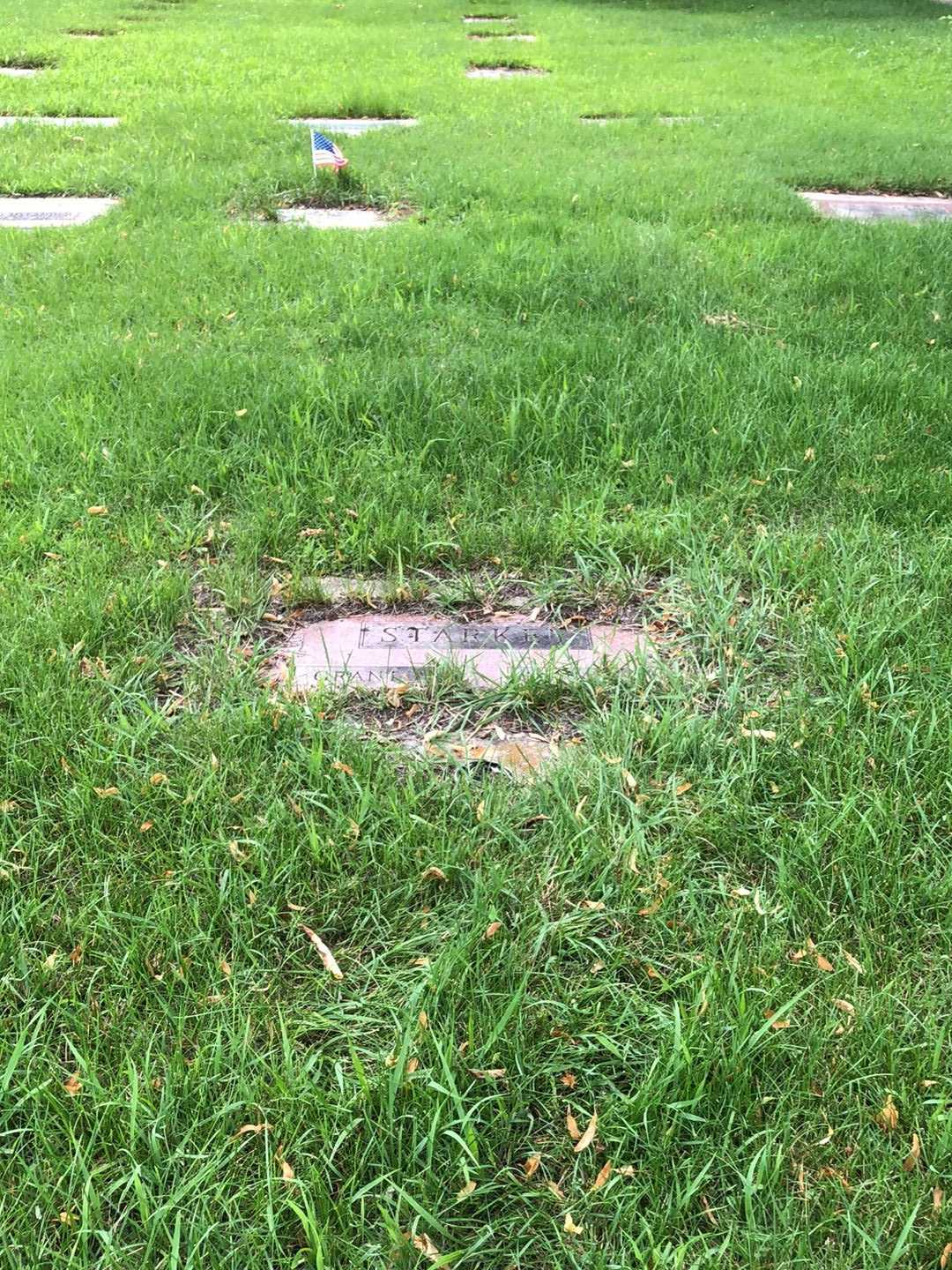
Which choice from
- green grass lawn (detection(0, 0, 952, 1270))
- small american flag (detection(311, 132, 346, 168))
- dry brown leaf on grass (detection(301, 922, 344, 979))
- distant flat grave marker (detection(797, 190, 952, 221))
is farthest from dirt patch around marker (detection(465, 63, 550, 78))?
dry brown leaf on grass (detection(301, 922, 344, 979))

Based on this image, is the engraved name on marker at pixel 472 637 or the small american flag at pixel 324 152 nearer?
the engraved name on marker at pixel 472 637

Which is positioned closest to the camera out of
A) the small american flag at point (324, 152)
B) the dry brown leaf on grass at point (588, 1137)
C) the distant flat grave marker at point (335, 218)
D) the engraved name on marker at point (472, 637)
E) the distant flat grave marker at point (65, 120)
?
the dry brown leaf on grass at point (588, 1137)

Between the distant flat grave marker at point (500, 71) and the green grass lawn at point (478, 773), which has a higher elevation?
the distant flat grave marker at point (500, 71)

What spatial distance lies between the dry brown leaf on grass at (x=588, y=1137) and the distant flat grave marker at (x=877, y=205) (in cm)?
472

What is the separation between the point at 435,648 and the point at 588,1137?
3.73 feet

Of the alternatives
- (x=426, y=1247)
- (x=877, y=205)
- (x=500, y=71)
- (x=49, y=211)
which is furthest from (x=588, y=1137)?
(x=500, y=71)

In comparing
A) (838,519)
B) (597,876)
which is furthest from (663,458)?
(597,876)

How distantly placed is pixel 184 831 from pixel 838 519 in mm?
1847

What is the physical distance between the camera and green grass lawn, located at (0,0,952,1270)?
1202 mm

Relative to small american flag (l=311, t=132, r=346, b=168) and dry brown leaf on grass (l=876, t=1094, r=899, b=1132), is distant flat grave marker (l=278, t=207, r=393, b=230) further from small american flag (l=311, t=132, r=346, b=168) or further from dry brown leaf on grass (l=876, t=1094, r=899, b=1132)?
dry brown leaf on grass (l=876, t=1094, r=899, b=1132)

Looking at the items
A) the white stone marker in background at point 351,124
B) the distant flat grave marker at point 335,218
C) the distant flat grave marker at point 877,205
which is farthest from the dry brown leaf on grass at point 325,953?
the white stone marker in background at point 351,124

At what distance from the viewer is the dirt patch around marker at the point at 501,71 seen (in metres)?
8.53

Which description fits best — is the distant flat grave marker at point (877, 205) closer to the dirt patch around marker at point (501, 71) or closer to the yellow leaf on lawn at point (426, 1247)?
the dirt patch around marker at point (501, 71)

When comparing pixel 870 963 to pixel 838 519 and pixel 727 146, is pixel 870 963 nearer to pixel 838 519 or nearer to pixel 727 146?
pixel 838 519
